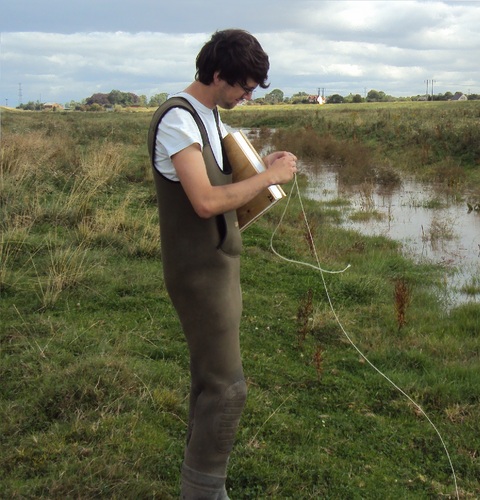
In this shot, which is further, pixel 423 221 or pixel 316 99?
pixel 316 99

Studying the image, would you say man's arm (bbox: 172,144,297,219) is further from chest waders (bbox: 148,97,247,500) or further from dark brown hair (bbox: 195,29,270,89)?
dark brown hair (bbox: 195,29,270,89)

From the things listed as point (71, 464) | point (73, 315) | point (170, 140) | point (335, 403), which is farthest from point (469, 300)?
point (170, 140)

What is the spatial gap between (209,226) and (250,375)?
2.45 metres

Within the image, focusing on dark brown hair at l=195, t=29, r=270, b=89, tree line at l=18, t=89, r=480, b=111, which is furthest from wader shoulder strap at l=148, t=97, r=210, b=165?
tree line at l=18, t=89, r=480, b=111

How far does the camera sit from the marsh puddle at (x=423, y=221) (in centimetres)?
833

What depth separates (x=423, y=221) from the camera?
1148 cm

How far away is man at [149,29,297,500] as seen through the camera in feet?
7.78

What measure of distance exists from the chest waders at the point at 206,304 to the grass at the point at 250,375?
0.70 metres

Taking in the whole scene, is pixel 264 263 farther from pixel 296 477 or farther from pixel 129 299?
pixel 296 477

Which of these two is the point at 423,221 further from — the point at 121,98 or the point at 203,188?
the point at 121,98

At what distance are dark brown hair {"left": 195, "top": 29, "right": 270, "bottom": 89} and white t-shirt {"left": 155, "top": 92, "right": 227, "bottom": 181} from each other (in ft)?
0.43

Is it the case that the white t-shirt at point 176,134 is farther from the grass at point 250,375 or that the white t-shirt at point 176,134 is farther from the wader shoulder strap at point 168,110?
the grass at point 250,375

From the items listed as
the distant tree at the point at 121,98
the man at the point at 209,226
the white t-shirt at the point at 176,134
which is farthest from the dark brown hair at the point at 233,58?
the distant tree at the point at 121,98

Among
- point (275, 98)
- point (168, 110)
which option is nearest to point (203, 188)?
point (168, 110)
